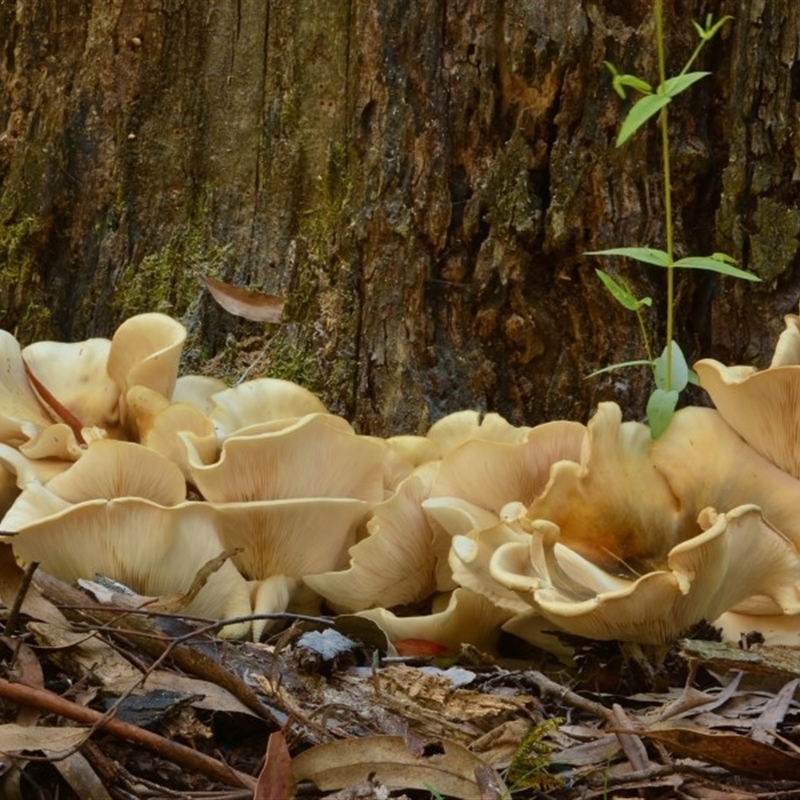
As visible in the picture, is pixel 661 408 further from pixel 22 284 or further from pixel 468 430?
pixel 22 284

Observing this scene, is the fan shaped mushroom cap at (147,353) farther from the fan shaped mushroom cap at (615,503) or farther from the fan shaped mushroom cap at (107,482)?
the fan shaped mushroom cap at (615,503)

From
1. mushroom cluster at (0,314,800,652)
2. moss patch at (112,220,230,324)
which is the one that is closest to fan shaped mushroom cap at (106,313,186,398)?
mushroom cluster at (0,314,800,652)

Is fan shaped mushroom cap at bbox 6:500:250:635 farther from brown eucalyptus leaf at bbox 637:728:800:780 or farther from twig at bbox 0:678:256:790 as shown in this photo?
brown eucalyptus leaf at bbox 637:728:800:780

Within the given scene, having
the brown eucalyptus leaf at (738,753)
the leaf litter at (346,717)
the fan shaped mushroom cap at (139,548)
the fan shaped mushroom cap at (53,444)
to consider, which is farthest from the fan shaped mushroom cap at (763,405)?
the fan shaped mushroom cap at (53,444)

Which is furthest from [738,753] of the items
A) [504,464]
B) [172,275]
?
[172,275]

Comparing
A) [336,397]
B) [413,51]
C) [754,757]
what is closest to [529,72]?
[413,51]

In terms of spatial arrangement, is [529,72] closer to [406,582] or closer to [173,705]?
[406,582]
